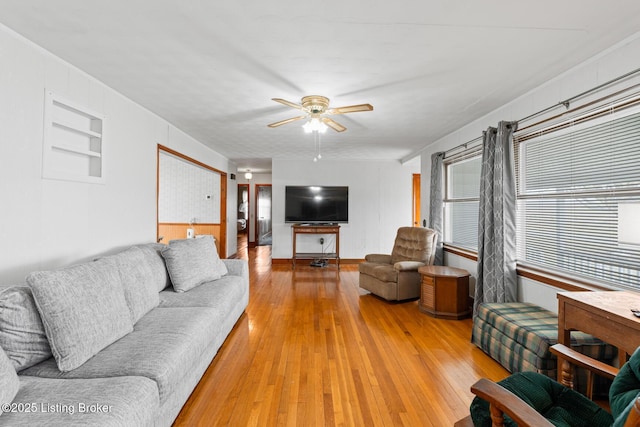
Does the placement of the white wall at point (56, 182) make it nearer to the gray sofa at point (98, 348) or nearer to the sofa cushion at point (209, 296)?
the gray sofa at point (98, 348)

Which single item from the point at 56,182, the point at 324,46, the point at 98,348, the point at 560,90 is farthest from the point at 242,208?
the point at 560,90

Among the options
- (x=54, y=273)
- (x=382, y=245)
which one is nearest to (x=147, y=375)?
(x=54, y=273)

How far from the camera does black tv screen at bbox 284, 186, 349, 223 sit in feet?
22.2

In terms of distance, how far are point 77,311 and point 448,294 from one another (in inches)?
134

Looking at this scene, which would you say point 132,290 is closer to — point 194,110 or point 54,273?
point 54,273

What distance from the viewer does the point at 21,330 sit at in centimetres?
148

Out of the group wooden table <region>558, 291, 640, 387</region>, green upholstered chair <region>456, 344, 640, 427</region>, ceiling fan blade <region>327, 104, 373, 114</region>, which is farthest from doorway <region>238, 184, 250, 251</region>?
green upholstered chair <region>456, 344, 640, 427</region>

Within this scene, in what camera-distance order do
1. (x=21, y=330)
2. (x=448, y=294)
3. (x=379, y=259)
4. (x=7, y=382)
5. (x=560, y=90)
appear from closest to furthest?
1. (x=7, y=382)
2. (x=21, y=330)
3. (x=560, y=90)
4. (x=448, y=294)
5. (x=379, y=259)

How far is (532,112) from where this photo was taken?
9.25 ft

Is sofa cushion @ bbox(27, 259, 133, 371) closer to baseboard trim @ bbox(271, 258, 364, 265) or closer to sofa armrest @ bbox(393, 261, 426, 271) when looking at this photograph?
sofa armrest @ bbox(393, 261, 426, 271)

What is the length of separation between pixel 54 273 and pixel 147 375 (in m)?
→ 0.74

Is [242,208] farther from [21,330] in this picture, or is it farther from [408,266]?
[21,330]

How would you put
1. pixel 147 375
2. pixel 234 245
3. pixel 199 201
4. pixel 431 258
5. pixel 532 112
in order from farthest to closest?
pixel 234 245, pixel 199 201, pixel 431 258, pixel 532 112, pixel 147 375

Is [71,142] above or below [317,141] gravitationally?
below
